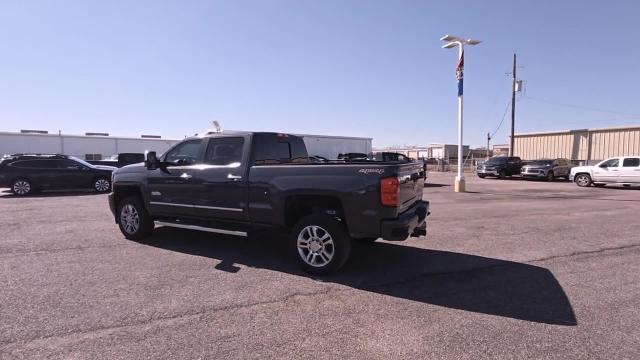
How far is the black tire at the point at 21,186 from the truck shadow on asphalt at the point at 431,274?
11.9 m

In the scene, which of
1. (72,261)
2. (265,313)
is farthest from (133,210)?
(265,313)

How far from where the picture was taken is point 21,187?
1526 cm

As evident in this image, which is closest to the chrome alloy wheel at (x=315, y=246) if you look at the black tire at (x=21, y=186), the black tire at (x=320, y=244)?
the black tire at (x=320, y=244)

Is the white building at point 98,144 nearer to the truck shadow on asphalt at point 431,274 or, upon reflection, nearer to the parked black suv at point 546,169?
the parked black suv at point 546,169

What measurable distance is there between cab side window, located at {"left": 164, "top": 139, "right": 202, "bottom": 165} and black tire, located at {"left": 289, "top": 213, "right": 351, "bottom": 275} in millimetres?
2253

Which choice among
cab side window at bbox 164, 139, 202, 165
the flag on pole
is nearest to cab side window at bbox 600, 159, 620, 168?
the flag on pole

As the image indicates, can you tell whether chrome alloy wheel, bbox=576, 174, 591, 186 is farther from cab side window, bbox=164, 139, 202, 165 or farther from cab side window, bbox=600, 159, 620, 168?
cab side window, bbox=164, 139, 202, 165

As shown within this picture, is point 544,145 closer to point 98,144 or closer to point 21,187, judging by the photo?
point 21,187

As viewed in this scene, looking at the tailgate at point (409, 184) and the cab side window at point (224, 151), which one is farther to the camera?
the cab side window at point (224, 151)

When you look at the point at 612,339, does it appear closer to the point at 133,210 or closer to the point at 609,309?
the point at 609,309

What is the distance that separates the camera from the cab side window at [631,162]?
20.0 meters

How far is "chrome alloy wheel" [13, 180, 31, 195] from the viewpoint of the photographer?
595 inches

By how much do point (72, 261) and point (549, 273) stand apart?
6608 mm

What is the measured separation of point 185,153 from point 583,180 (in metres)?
23.8
